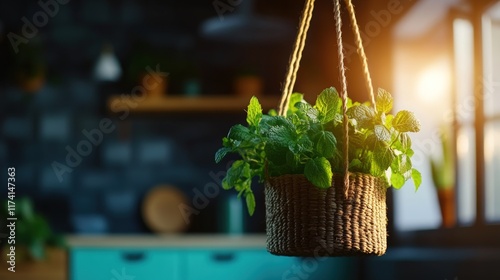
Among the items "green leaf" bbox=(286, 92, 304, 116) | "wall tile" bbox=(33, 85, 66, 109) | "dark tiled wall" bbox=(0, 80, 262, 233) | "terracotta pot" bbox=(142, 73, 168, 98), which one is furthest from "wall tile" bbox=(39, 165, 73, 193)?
"green leaf" bbox=(286, 92, 304, 116)

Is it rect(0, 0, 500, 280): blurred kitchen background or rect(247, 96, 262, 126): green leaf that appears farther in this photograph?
rect(0, 0, 500, 280): blurred kitchen background

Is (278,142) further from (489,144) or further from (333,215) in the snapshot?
(489,144)

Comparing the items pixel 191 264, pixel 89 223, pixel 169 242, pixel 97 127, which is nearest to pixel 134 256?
pixel 169 242

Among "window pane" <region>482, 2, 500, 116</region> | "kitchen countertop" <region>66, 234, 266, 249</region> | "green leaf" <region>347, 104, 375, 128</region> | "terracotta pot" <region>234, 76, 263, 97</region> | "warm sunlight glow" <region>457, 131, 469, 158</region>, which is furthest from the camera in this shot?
"terracotta pot" <region>234, 76, 263, 97</region>

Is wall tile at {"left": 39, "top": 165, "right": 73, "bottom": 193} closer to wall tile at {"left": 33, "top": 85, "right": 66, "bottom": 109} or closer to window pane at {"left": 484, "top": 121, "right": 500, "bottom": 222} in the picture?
wall tile at {"left": 33, "top": 85, "right": 66, "bottom": 109}

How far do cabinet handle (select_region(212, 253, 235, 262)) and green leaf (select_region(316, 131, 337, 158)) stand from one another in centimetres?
321

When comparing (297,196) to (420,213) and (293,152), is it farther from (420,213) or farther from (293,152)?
(420,213)

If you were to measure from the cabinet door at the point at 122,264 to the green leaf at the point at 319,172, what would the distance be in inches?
127

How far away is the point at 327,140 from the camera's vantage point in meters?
1.41

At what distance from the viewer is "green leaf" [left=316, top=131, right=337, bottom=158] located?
55.3 inches

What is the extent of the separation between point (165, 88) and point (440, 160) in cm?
207

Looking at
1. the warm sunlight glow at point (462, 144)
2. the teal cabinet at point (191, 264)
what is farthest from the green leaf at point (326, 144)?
the teal cabinet at point (191, 264)

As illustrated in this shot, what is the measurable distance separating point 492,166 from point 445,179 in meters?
0.35

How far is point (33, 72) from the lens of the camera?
5.06m
